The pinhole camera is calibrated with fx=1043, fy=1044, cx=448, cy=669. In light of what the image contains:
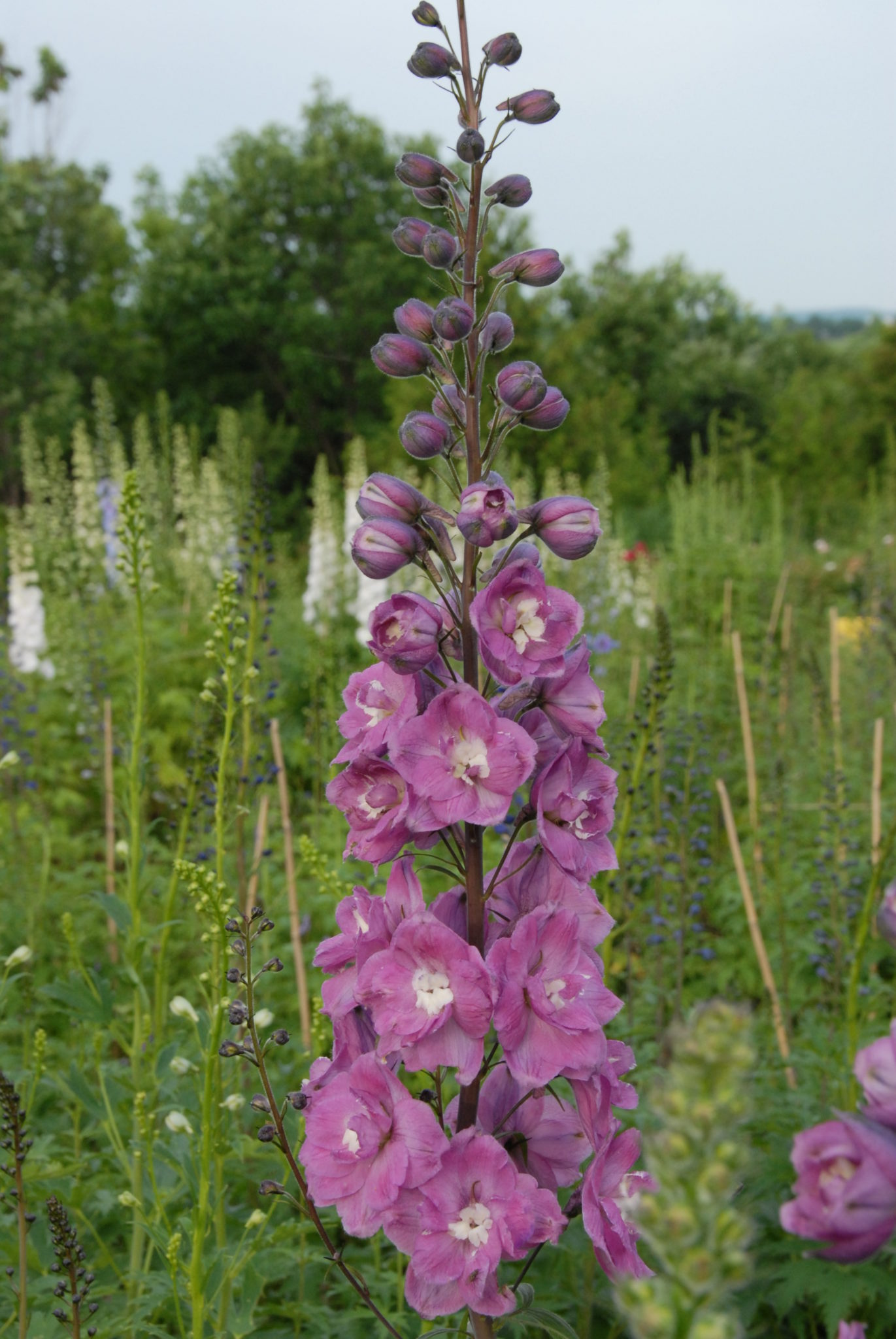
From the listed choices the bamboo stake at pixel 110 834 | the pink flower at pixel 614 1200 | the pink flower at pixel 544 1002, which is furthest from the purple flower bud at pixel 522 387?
the bamboo stake at pixel 110 834

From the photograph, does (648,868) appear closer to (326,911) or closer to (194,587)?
(326,911)

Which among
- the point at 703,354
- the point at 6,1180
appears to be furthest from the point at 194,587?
the point at 703,354

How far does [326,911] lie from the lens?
4664 mm

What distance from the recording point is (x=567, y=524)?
1.62 m

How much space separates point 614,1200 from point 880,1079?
2.59ft

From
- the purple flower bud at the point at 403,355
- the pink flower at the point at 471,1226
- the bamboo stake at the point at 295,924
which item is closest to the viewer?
the pink flower at the point at 471,1226

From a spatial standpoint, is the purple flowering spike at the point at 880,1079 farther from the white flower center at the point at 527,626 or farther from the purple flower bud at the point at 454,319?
the purple flower bud at the point at 454,319

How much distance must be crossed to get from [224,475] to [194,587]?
3.92 meters

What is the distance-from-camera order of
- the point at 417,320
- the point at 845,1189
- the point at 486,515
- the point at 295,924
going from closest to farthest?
the point at 845,1189 → the point at 486,515 → the point at 417,320 → the point at 295,924

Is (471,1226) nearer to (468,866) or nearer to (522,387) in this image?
(468,866)

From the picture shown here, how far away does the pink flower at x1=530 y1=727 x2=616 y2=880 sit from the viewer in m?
1.49

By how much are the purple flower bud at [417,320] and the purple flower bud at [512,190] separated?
25 centimetres

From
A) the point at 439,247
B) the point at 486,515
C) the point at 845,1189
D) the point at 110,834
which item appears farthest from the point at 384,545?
the point at 110,834

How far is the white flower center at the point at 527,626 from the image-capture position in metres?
1.51
